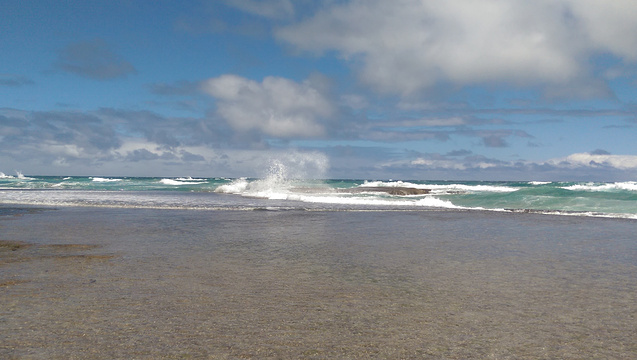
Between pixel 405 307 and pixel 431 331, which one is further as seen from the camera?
pixel 405 307

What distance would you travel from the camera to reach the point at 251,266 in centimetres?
823

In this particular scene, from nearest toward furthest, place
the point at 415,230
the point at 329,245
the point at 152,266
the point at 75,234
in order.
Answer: the point at 152,266
the point at 329,245
the point at 75,234
the point at 415,230

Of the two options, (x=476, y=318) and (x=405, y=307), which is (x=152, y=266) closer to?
(x=405, y=307)

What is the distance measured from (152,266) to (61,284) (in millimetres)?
1709

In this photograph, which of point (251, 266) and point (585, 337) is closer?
point (585, 337)

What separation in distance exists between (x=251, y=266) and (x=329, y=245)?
3.25 metres

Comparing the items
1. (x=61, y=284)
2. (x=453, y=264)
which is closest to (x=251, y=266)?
(x=61, y=284)

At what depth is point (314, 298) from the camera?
5.98 meters

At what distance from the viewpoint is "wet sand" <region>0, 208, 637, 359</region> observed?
14.1 ft

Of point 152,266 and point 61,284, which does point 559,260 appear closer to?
point 152,266

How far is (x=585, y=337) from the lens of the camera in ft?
15.1

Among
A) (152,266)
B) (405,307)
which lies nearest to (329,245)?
(152,266)

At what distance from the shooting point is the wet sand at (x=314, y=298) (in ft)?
14.1

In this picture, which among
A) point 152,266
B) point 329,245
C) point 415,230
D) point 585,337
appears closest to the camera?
point 585,337
